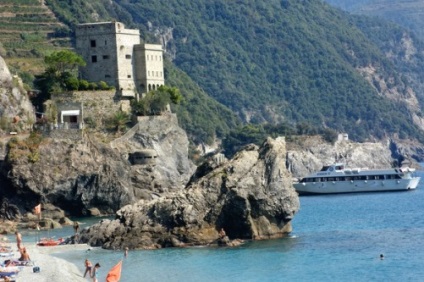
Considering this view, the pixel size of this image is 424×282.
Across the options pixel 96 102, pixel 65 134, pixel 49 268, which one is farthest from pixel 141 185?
pixel 49 268

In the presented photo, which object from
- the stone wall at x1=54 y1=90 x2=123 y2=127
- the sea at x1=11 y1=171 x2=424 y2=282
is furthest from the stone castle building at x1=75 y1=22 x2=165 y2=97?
the sea at x1=11 y1=171 x2=424 y2=282

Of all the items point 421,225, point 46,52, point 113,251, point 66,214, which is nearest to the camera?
point 113,251

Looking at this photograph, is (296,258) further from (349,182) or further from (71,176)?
(349,182)

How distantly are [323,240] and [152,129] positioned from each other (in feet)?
131

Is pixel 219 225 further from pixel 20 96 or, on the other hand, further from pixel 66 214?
pixel 20 96

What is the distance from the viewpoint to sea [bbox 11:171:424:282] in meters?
62.2

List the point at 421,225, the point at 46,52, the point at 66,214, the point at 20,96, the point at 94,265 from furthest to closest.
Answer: the point at 46,52 < the point at 20,96 < the point at 66,214 < the point at 421,225 < the point at 94,265

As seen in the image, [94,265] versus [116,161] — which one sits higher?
[116,161]

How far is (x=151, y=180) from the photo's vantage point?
355 ft

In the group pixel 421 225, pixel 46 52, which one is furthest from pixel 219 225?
pixel 46 52

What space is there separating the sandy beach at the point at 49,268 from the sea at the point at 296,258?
1079mm

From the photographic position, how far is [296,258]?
67.1 meters

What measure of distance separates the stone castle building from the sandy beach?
41.6 metres

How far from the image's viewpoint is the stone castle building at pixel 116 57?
113500 mm
